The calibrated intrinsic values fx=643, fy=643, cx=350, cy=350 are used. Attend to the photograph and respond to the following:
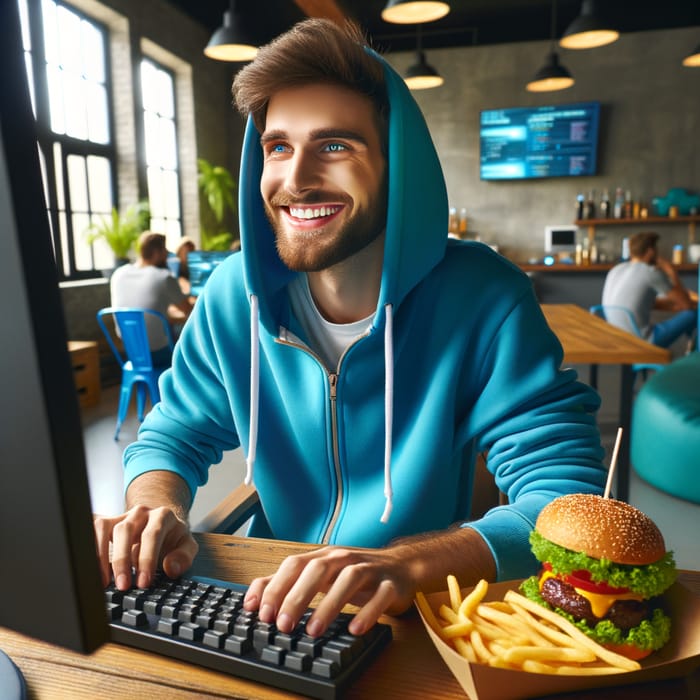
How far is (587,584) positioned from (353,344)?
0.58 meters

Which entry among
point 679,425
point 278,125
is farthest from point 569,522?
point 679,425

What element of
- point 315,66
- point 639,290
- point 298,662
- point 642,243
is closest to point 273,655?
point 298,662

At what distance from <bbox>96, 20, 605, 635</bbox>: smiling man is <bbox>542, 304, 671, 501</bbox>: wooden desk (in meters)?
1.19

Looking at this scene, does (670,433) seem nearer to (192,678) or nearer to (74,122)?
(192,678)

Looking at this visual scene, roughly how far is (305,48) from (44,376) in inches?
36.5

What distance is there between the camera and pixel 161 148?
791 cm

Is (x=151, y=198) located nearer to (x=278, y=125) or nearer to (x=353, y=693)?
(x=278, y=125)

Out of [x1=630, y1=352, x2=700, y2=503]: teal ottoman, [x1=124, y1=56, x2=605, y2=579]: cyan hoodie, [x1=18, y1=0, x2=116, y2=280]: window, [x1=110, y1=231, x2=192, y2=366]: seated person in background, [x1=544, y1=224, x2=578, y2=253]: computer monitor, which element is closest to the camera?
[x1=124, y1=56, x2=605, y2=579]: cyan hoodie

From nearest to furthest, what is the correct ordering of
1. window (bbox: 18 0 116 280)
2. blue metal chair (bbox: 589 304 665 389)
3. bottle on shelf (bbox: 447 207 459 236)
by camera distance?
blue metal chair (bbox: 589 304 665 389) < window (bbox: 18 0 116 280) < bottle on shelf (bbox: 447 207 459 236)

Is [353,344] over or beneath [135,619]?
over

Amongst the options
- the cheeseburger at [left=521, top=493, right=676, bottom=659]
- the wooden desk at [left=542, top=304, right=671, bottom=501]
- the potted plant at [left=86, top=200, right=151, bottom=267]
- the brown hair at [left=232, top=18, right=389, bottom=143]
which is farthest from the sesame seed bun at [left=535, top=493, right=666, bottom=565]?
the potted plant at [left=86, top=200, right=151, bottom=267]

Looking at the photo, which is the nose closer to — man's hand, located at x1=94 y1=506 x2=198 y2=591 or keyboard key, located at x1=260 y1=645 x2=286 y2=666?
man's hand, located at x1=94 y1=506 x2=198 y2=591

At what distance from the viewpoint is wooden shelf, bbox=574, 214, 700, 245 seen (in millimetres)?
7996

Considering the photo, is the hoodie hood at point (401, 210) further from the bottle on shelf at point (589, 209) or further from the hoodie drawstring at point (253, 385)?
the bottle on shelf at point (589, 209)
